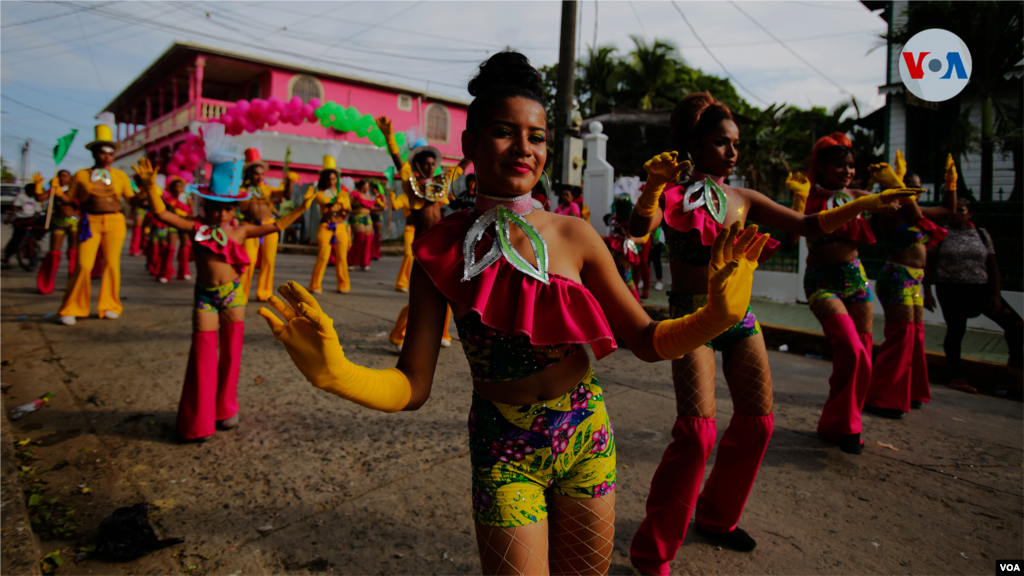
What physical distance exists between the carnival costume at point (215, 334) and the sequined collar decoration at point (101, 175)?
349 centimetres

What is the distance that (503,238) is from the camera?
161 centimetres

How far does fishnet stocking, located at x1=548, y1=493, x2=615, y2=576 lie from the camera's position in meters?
1.58

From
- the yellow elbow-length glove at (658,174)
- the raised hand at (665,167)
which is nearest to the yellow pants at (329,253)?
the yellow elbow-length glove at (658,174)

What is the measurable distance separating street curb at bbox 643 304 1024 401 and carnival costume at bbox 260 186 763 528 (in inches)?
222

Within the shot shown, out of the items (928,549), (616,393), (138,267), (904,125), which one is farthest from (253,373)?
(904,125)

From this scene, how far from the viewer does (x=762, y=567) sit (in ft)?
8.38

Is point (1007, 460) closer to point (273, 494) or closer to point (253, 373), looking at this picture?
point (273, 494)

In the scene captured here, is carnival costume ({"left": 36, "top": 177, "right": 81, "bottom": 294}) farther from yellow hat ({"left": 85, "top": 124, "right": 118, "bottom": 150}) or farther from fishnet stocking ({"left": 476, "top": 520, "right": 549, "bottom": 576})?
fishnet stocking ({"left": 476, "top": 520, "right": 549, "bottom": 576})

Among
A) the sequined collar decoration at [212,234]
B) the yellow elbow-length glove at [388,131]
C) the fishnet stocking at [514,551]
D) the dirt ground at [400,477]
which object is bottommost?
the dirt ground at [400,477]

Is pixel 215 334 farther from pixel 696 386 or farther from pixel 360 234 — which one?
pixel 360 234

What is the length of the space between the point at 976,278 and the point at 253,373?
663 centimetres

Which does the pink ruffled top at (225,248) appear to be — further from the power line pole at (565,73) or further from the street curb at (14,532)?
the power line pole at (565,73)

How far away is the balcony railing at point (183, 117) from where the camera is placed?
24.3m

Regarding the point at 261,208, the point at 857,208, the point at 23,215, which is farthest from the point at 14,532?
the point at 23,215
